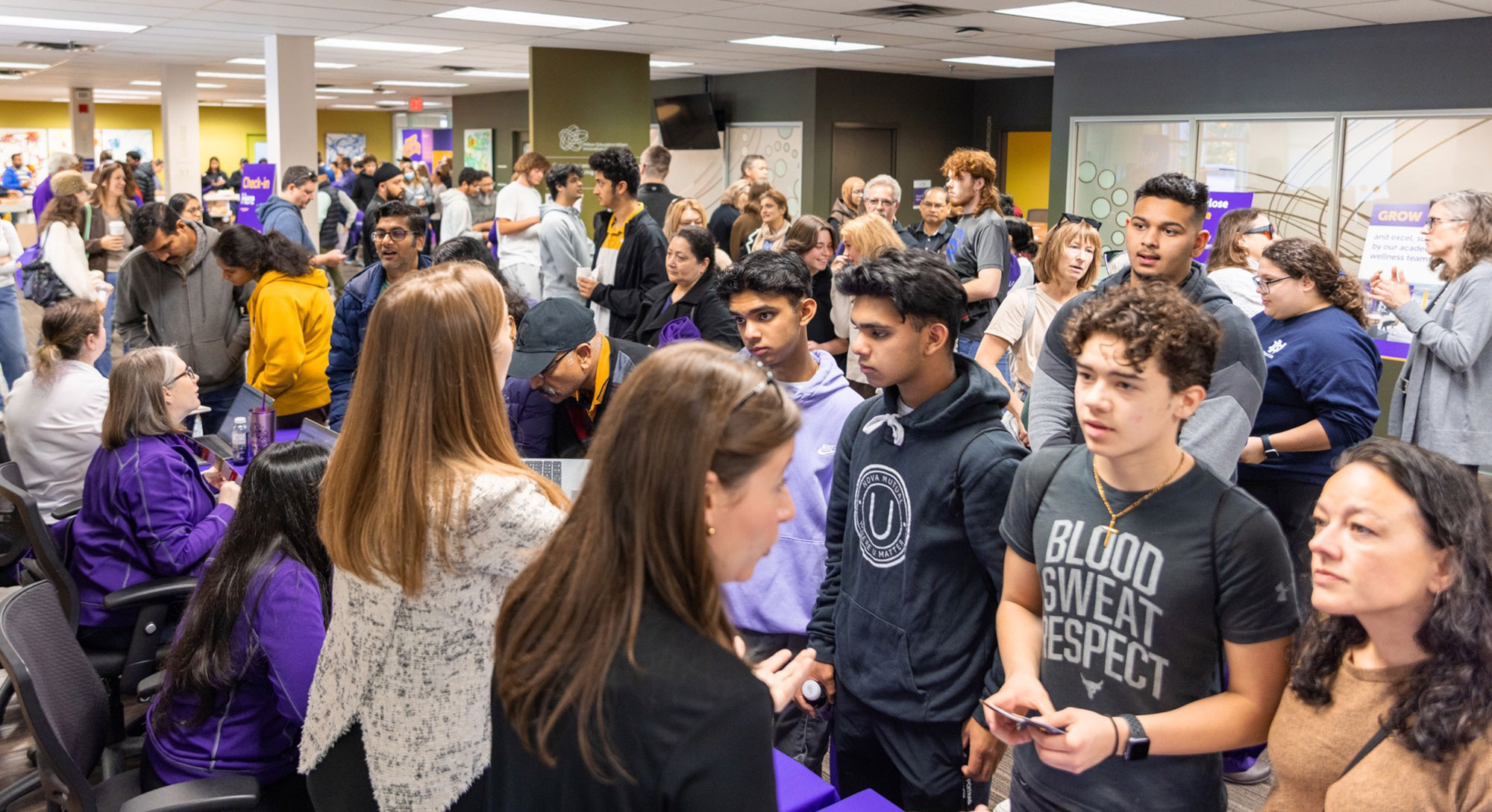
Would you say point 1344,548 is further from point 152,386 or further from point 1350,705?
point 152,386

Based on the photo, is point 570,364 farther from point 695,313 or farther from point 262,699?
point 695,313

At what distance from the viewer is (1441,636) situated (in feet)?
4.95

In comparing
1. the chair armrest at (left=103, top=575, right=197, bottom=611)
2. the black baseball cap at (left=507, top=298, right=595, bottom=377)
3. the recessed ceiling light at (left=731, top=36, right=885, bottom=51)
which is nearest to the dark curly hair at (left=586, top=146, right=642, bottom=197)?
the black baseball cap at (left=507, top=298, right=595, bottom=377)

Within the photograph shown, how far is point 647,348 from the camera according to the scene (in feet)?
9.86

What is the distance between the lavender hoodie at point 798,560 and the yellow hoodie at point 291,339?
267 centimetres

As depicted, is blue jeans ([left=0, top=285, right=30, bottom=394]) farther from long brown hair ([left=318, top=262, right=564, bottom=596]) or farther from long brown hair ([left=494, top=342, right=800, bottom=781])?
long brown hair ([left=494, top=342, right=800, bottom=781])

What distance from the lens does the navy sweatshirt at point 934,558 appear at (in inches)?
79.0

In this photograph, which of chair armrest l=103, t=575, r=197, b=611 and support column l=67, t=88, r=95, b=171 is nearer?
chair armrest l=103, t=575, r=197, b=611

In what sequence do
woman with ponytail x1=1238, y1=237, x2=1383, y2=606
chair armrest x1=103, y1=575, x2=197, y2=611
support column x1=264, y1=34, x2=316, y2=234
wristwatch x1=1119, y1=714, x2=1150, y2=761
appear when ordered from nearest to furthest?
wristwatch x1=1119, y1=714, x2=1150, y2=761
chair armrest x1=103, y1=575, x2=197, y2=611
woman with ponytail x1=1238, y1=237, x2=1383, y2=606
support column x1=264, y1=34, x2=316, y2=234

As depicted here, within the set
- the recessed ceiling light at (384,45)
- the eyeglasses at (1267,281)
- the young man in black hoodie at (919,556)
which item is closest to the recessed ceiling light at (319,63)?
the recessed ceiling light at (384,45)

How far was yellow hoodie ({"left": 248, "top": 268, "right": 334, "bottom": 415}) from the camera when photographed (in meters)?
4.46

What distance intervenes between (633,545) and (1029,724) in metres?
0.79

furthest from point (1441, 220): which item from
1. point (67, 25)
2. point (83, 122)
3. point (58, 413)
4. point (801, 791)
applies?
point (83, 122)

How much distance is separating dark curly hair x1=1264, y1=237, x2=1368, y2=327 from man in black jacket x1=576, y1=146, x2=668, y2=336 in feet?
8.90
